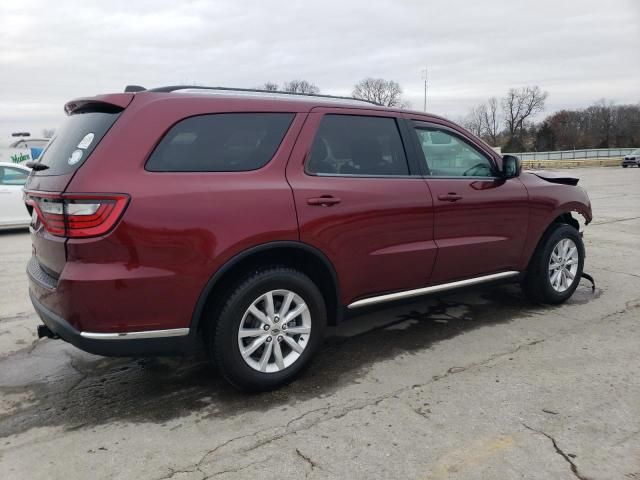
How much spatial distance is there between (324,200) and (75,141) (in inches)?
59.6

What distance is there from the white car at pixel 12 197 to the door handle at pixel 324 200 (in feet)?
28.5

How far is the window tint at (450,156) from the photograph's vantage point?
404 cm

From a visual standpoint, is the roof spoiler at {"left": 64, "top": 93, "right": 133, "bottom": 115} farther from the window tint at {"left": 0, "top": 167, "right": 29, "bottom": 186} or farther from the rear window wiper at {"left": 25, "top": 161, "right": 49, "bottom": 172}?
the window tint at {"left": 0, "top": 167, "right": 29, "bottom": 186}

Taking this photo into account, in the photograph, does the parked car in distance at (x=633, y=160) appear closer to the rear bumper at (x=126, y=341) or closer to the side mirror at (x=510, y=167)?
the side mirror at (x=510, y=167)

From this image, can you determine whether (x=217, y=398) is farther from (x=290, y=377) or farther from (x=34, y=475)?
(x=34, y=475)

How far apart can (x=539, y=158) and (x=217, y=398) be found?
2453 inches

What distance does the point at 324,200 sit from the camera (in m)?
3.30

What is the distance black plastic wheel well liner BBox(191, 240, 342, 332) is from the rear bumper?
10 cm

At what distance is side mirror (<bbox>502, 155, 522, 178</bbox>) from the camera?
4.38 meters

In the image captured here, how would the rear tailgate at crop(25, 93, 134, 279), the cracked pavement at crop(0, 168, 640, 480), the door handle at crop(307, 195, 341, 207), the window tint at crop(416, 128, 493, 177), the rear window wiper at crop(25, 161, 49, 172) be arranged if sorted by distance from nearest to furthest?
the cracked pavement at crop(0, 168, 640, 480)
the rear tailgate at crop(25, 93, 134, 279)
the rear window wiper at crop(25, 161, 49, 172)
the door handle at crop(307, 195, 341, 207)
the window tint at crop(416, 128, 493, 177)

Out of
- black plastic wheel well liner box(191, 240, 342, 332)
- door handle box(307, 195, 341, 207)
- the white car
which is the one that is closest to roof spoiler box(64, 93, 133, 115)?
black plastic wheel well liner box(191, 240, 342, 332)

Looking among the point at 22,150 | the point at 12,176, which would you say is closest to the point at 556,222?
the point at 12,176

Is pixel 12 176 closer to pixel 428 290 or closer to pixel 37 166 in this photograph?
pixel 37 166

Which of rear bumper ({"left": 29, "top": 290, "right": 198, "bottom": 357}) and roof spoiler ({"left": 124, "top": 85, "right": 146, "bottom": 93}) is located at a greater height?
roof spoiler ({"left": 124, "top": 85, "right": 146, "bottom": 93})
